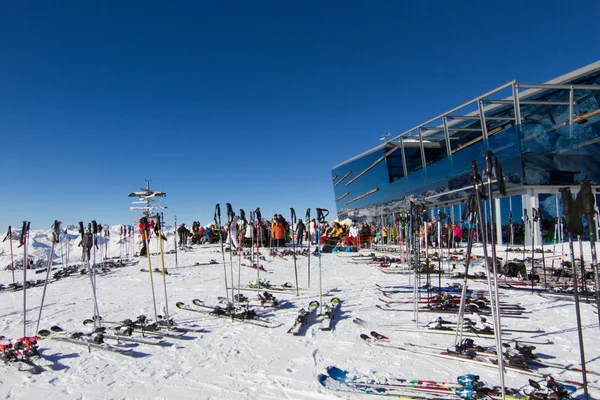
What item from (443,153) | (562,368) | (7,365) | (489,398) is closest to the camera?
(489,398)

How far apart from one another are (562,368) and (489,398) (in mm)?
1519

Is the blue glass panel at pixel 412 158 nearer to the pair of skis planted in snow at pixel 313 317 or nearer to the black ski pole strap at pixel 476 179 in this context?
the pair of skis planted in snow at pixel 313 317

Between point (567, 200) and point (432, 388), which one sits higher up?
point (567, 200)

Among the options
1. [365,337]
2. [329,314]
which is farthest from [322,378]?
[329,314]

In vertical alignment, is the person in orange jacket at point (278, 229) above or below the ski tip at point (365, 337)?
above

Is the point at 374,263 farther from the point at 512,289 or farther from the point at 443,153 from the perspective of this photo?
the point at 443,153

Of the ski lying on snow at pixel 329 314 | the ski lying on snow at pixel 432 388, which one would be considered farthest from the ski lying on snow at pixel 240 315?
the ski lying on snow at pixel 432 388

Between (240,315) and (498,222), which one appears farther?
(498,222)

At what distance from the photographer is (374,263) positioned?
16031mm

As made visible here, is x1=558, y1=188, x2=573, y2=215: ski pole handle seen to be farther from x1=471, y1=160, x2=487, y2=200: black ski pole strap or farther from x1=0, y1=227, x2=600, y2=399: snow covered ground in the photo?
x1=0, y1=227, x2=600, y2=399: snow covered ground

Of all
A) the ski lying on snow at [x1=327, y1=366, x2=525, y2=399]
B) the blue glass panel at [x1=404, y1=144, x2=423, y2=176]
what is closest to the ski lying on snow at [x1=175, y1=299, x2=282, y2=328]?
the ski lying on snow at [x1=327, y1=366, x2=525, y2=399]

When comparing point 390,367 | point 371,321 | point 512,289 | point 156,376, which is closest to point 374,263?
point 512,289

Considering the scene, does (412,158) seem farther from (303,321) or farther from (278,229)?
(303,321)

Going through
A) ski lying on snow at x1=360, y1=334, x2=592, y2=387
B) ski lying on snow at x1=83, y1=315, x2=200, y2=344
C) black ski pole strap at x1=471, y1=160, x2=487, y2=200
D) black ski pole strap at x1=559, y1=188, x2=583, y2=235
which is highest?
black ski pole strap at x1=471, y1=160, x2=487, y2=200
